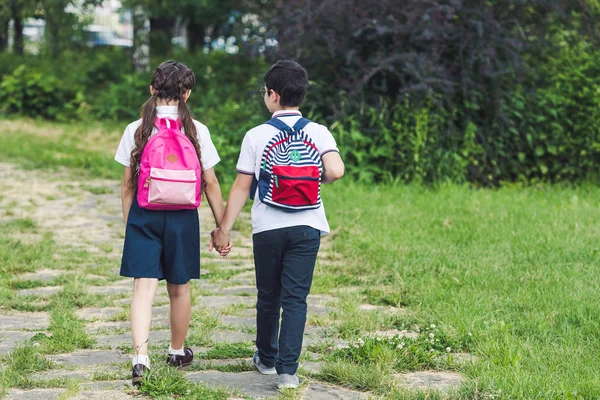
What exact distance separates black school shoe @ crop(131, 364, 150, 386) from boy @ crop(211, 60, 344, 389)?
1.95ft

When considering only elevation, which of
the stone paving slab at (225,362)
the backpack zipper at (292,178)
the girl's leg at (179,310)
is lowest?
the stone paving slab at (225,362)

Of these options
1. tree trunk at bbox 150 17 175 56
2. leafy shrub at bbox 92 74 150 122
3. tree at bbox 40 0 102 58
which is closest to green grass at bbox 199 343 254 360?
tree at bbox 40 0 102 58

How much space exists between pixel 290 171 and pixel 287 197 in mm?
116

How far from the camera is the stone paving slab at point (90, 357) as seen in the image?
4457 mm

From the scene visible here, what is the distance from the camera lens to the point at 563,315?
16.7 feet

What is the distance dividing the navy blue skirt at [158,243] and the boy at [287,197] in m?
0.21

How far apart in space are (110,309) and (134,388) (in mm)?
1698

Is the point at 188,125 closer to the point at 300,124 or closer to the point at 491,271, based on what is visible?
the point at 300,124

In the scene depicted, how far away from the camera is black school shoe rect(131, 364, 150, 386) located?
3.95m

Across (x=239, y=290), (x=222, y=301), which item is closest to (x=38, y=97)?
(x=239, y=290)

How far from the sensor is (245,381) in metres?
4.18

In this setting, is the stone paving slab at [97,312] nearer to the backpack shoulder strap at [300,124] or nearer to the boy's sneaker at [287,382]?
the boy's sneaker at [287,382]

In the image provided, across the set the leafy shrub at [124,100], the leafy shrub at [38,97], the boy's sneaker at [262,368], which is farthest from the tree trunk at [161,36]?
the boy's sneaker at [262,368]

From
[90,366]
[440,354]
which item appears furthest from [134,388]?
[440,354]
